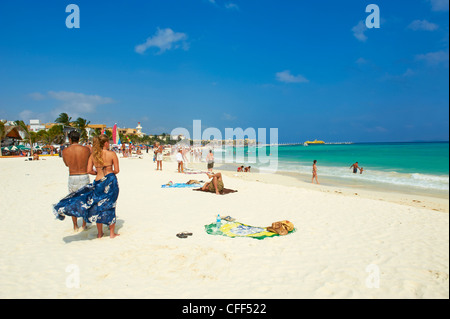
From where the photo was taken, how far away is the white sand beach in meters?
2.84

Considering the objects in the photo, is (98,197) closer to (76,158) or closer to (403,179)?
(76,158)

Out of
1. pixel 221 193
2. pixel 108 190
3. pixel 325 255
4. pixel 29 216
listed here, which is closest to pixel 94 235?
pixel 108 190

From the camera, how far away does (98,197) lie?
4.09 m

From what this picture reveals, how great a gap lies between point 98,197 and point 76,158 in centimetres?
88

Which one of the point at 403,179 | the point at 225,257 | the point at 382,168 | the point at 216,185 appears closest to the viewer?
the point at 225,257

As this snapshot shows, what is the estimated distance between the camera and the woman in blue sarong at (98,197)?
4.00m

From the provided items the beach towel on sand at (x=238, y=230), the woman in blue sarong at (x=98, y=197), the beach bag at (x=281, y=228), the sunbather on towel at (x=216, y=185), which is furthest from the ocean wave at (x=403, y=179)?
the woman in blue sarong at (x=98, y=197)

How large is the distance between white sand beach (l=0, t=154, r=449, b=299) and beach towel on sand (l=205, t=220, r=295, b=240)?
169mm

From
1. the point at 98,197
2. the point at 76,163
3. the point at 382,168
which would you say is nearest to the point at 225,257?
the point at 98,197

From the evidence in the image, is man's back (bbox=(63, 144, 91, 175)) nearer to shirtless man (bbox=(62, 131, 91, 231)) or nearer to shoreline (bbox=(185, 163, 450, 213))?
shirtless man (bbox=(62, 131, 91, 231))

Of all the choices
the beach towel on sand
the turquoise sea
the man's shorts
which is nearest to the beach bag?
the beach towel on sand

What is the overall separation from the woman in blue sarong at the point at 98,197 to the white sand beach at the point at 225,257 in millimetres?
471
